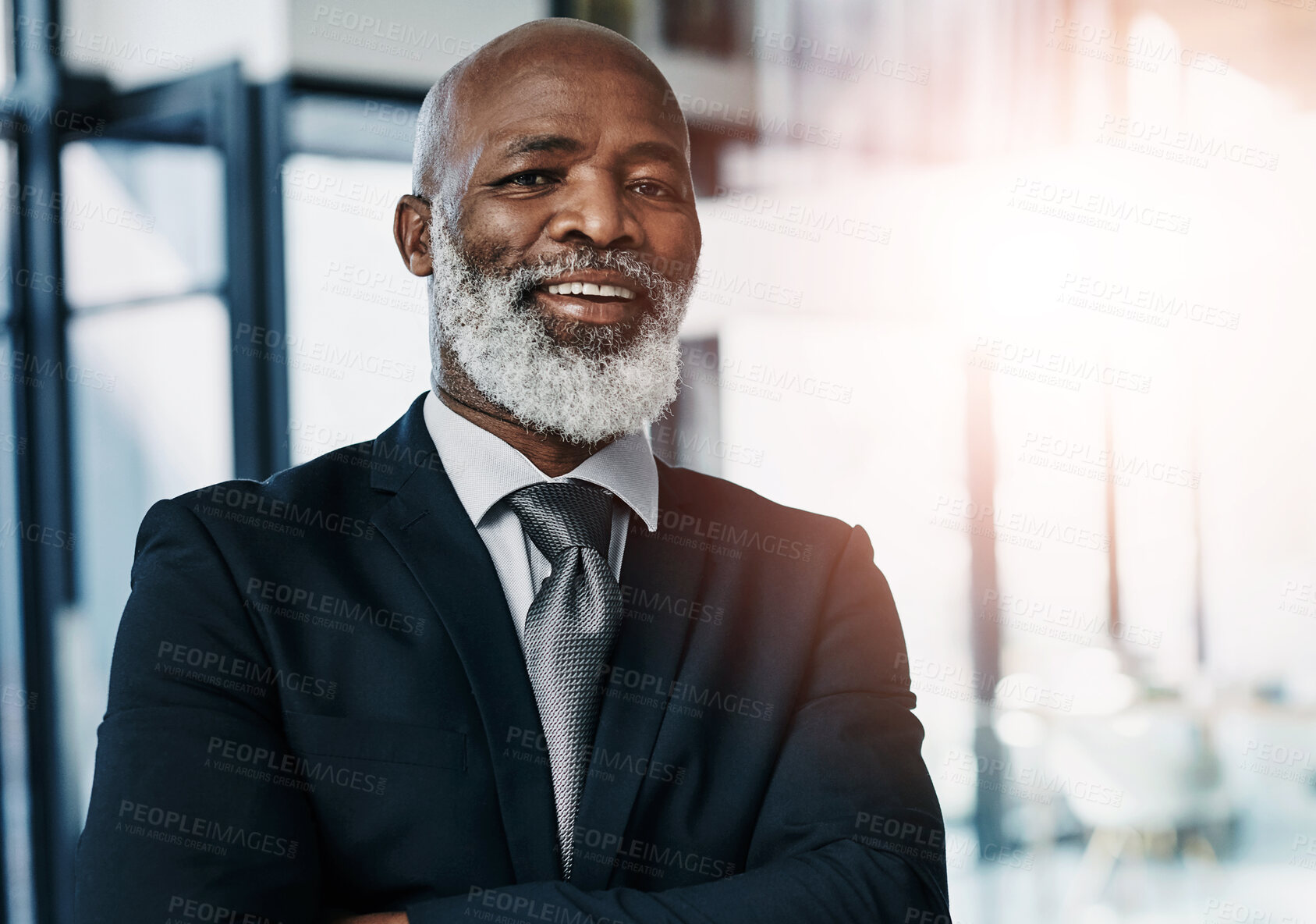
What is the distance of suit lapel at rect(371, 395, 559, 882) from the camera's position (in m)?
1.27

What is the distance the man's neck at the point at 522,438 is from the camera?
5.08 feet

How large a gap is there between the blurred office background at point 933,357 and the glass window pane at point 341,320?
1cm

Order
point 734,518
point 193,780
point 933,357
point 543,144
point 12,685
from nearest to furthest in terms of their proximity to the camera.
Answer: point 193,780
point 543,144
point 734,518
point 12,685
point 933,357

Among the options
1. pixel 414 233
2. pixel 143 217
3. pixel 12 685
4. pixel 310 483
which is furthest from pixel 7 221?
pixel 310 483

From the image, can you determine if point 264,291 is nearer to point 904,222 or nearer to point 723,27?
point 723,27

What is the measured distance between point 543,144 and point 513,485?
45cm

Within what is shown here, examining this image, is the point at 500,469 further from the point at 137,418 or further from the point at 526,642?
the point at 137,418

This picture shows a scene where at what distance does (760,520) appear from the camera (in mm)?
1663

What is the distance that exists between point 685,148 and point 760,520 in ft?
1.81

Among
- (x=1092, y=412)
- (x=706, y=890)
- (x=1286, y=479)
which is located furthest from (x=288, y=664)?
(x=1286, y=479)

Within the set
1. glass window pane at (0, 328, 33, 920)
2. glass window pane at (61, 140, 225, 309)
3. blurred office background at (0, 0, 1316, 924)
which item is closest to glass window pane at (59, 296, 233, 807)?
blurred office background at (0, 0, 1316, 924)

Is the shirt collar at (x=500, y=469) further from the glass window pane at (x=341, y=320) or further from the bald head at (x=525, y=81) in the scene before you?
the glass window pane at (x=341, y=320)

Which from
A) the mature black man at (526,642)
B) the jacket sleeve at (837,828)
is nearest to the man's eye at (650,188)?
the mature black man at (526,642)

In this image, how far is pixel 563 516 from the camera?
57.1 inches
